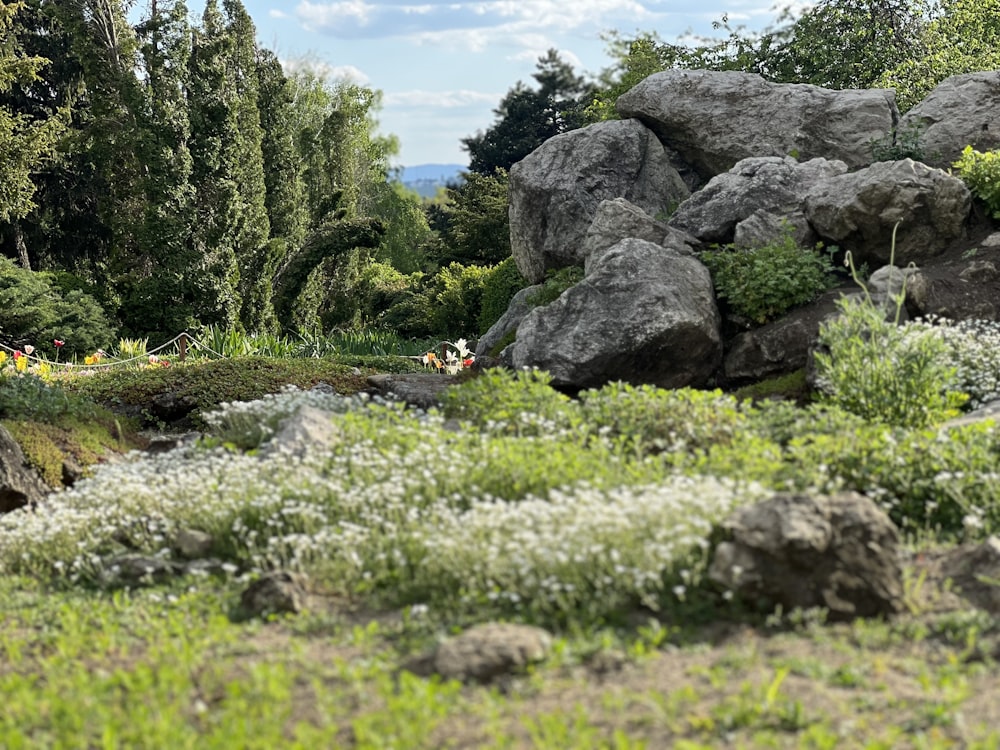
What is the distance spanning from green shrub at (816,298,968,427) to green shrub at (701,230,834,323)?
8.86ft

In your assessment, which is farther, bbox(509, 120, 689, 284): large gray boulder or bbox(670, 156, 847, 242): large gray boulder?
bbox(509, 120, 689, 284): large gray boulder

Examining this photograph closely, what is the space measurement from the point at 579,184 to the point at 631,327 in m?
5.11

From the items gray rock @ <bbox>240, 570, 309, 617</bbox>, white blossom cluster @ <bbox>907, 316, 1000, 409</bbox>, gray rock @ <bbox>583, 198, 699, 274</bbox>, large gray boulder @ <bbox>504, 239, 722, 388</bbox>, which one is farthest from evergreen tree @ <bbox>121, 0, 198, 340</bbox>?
gray rock @ <bbox>240, 570, 309, 617</bbox>

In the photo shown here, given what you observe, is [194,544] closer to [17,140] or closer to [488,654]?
[488,654]

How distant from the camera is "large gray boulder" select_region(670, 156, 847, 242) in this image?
1235cm

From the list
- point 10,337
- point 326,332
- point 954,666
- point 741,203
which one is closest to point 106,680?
point 954,666

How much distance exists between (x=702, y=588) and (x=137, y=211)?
23.7m

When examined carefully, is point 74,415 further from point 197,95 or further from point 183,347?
point 197,95

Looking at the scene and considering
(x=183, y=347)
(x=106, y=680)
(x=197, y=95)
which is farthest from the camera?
(x=197, y=95)

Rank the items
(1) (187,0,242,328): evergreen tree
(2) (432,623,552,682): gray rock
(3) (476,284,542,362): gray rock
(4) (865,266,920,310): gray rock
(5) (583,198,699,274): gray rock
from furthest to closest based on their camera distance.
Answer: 1. (1) (187,0,242,328): evergreen tree
2. (3) (476,284,542,362): gray rock
3. (5) (583,198,699,274): gray rock
4. (4) (865,266,920,310): gray rock
5. (2) (432,623,552,682): gray rock

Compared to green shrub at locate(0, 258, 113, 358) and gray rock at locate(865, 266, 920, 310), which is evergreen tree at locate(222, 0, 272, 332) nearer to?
green shrub at locate(0, 258, 113, 358)

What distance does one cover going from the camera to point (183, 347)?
18.5 meters

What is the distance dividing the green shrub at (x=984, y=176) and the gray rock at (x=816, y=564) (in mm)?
8352

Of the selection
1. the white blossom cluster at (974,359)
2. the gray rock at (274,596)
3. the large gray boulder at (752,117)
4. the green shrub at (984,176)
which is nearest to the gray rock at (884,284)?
the white blossom cluster at (974,359)
